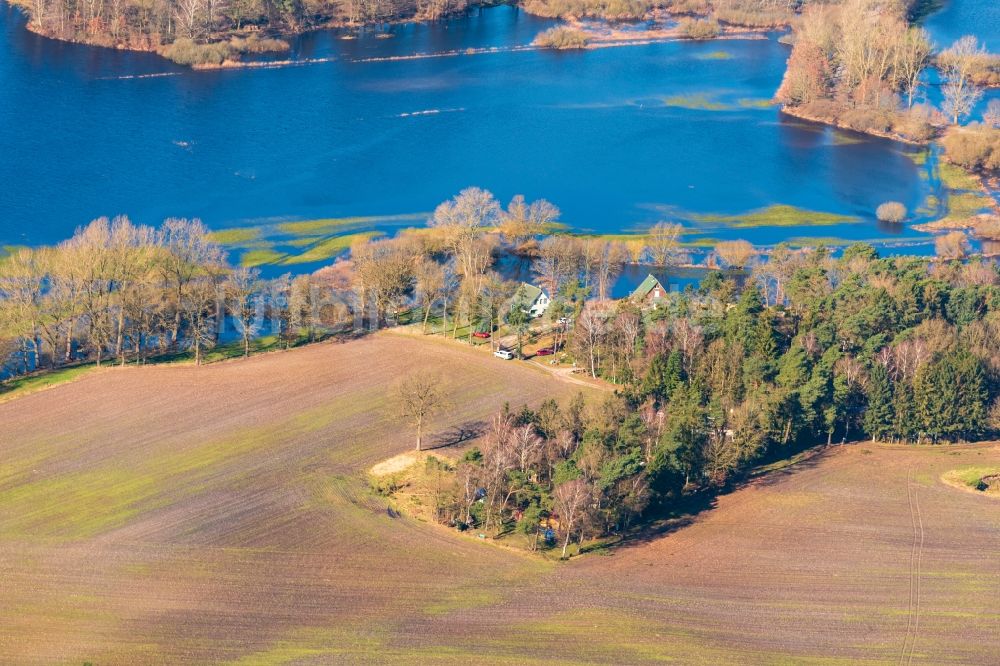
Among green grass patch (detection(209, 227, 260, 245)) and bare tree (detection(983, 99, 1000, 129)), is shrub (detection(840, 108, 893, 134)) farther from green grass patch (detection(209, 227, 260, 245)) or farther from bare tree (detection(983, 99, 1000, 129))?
green grass patch (detection(209, 227, 260, 245))

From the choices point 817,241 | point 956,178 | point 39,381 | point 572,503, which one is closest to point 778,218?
point 817,241

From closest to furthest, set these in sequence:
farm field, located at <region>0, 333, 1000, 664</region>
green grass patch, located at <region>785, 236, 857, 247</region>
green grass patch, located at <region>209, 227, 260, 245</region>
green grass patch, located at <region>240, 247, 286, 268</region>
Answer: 1. farm field, located at <region>0, 333, 1000, 664</region>
2. green grass patch, located at <region>240, 247, 286, 268</region>
3. green grass patch, located at <region>209, 227, 260, 245</region>
4. green grass patch, located at <region>785, 236, 857, 247</region>

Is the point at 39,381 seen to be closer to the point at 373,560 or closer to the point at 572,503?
the point at 373,560

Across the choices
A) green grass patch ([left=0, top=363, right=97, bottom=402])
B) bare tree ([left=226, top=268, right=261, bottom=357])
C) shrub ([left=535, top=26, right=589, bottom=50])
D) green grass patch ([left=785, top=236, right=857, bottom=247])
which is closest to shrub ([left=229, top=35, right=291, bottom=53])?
shrub ([left=535, top=26, right=589, bottom=50])

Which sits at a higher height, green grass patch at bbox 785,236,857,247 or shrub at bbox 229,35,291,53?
shrub at bbox 229,35,291,53

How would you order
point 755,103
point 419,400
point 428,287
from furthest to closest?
point 755,103 → point 428,287 → point 419,400

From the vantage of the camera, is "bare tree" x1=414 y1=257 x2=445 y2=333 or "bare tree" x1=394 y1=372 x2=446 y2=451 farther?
"bare tree" x1=414 y1=257 x2=445 y2=333
